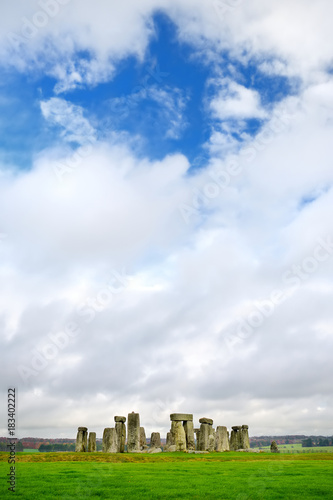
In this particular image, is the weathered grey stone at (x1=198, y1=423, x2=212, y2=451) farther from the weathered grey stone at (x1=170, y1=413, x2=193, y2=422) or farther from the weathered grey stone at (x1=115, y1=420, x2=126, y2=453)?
the weathered grey stone at (x1=115, y1=420, x2=126, y2=453)

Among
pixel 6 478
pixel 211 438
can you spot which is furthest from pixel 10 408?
pixel 211 438

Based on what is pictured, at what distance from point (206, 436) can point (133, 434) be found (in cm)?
815

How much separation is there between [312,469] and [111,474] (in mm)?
9834

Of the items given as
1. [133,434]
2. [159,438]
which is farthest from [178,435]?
[133,434]

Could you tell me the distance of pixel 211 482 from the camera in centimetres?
1644

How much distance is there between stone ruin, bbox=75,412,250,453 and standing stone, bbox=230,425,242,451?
144 inches

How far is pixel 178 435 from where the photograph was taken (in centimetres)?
3722

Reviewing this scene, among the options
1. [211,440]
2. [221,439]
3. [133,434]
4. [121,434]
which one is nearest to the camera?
[133,434]

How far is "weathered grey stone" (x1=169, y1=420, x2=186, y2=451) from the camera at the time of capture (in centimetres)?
3675

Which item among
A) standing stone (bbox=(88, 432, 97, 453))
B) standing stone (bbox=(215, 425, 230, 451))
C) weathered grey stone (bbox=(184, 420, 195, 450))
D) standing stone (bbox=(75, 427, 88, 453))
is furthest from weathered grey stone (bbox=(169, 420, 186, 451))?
standing stone (bbox=(75, 427, 88, 453))

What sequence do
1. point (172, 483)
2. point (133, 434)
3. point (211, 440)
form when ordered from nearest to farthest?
1. point (172, 483)
2. point (133, 434)
3. point (211, 440)

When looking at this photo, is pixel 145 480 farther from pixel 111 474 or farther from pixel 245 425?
pixel 245 425

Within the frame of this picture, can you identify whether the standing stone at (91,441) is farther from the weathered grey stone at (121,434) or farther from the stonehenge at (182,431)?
the stonehenge at (182,431)

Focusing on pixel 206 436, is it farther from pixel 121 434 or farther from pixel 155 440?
pixel 121 434
